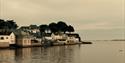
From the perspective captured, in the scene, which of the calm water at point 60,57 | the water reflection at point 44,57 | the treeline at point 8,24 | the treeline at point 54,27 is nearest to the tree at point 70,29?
the treeline at point 54,27

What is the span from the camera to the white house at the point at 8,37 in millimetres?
92625

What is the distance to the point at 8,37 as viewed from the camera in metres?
94.2

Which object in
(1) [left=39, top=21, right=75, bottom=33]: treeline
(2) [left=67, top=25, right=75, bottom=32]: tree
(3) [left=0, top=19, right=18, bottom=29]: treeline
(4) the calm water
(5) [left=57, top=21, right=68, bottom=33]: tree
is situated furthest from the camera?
(2) [left=67, top=25, right=75, bottom=32]: tree

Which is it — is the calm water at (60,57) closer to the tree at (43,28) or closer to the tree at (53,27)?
the tree at (43,28)

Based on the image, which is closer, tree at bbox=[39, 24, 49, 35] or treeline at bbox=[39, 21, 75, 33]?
tree at bbox=[39, 24, 49, 35]

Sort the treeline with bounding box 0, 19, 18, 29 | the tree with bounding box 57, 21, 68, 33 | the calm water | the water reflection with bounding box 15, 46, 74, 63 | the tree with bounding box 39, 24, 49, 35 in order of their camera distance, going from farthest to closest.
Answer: the tree with bounding box 57, 21, 68, 33 < the tree with bounding box 39, 24, 49, 35 < the treeline with bounding box 0, 19, 18, 29 < the calm water < the water reflection with bounding box 15, 46, 74, 63

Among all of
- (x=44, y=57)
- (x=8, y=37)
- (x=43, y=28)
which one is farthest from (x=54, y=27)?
(x=44, y=57)

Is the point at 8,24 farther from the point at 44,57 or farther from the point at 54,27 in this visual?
the point at 44,57

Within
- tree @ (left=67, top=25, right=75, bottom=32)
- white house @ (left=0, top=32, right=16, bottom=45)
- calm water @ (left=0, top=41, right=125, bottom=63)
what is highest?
tree @ (left=67, top=25, right=75, bottom=32)

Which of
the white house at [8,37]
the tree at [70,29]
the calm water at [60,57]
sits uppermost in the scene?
the tree at [70,29]

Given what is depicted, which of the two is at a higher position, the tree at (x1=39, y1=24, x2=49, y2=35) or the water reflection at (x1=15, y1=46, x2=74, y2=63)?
the tree at (x1=39, y1=24, x2=49, y2=35)

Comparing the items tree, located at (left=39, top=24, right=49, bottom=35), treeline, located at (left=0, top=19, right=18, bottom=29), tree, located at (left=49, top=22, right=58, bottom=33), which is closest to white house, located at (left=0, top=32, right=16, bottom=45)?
treeline, located at (left=0, top=19, right=18, bottom=29)

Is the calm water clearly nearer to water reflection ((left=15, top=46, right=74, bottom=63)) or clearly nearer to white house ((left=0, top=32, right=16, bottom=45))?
water reflection ((left=15, top=46, right=74, bottom=63))

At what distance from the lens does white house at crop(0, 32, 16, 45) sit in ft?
304
